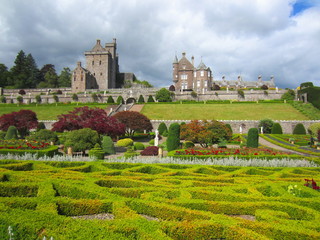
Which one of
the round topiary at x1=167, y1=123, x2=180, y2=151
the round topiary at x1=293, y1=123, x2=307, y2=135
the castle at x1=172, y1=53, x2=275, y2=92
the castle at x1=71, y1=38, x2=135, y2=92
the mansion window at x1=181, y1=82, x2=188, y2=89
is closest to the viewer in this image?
the round topiary at x1=167, y1=123, x2=180, y2=151

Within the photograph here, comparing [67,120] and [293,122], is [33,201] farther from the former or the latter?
[293,122]

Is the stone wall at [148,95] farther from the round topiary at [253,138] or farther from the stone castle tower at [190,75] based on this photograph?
the round topiary at [253,138]

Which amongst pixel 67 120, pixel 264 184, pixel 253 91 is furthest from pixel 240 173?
pixel 253 91

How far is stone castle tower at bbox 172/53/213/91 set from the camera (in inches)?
2672

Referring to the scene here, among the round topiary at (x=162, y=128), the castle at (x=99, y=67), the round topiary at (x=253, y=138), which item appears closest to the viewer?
the round topiary at (x=253, y=138)

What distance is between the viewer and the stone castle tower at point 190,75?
6788 cm

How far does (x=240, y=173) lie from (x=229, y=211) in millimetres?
4225

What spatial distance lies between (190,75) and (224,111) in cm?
2476

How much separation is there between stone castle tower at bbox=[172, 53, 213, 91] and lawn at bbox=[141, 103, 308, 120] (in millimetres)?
16140

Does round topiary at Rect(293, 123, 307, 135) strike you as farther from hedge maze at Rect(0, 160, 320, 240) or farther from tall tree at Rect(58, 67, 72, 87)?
tall tree at Rect(58, 67, 72, 87)

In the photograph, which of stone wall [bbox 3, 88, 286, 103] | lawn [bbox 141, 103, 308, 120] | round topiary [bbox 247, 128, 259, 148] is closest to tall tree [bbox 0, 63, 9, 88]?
stone wall [bbox 3, 88, 286, 103]

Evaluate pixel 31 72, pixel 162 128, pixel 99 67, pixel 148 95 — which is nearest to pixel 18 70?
pixel 31 72

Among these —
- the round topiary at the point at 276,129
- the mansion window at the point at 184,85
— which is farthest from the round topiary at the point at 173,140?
the mansion window at the point at 184,85

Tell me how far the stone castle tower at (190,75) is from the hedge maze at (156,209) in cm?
6099
